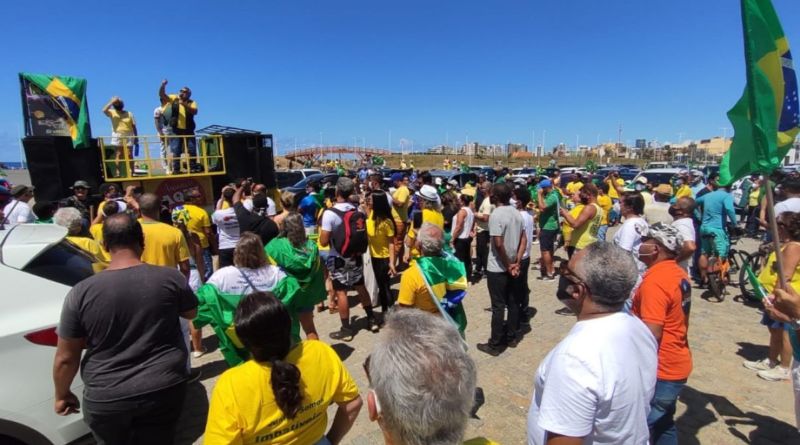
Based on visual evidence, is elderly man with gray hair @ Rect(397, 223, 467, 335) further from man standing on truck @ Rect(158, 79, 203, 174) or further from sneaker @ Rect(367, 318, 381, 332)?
man standing on truck @ Rect(158, 79, 203, 174)

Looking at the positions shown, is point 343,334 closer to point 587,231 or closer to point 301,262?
point 301,262

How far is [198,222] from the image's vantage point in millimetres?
6031

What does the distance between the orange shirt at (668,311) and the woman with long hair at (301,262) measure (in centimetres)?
286

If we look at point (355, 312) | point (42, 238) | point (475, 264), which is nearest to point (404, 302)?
point (42, 238)

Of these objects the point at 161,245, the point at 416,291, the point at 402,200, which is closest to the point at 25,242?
the point at 161,245

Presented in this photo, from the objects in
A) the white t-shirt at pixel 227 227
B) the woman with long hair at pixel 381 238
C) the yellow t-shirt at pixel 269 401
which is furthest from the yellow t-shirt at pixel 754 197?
the yellow t-shirt at pixel 269 401

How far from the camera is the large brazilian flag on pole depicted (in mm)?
2137

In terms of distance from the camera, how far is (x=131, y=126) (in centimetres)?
1020

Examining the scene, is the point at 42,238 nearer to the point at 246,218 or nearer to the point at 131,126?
the point at 246,218

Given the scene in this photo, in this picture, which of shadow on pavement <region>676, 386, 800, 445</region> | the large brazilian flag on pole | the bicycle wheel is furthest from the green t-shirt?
the large brazilian flag on pole

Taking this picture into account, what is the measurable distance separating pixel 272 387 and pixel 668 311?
2.33 m

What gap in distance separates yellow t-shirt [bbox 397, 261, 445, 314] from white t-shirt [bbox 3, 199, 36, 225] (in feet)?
19.0

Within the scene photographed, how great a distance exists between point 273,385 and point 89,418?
1313mm

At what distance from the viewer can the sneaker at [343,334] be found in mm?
5365
